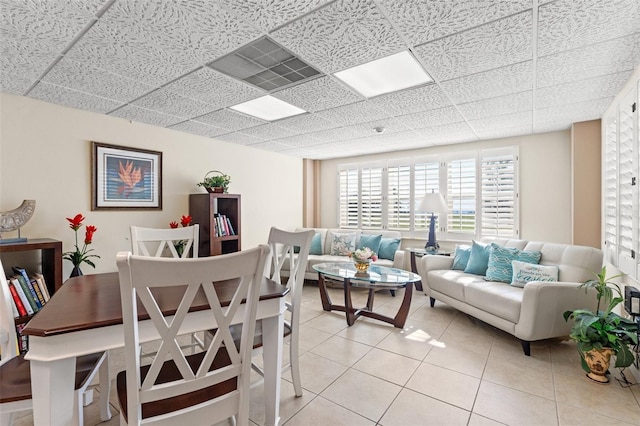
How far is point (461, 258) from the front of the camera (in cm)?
372

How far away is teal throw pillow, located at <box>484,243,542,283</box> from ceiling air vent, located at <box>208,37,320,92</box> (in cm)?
274

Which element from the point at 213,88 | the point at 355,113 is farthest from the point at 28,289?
the point at 355,113

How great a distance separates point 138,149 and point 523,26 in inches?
147

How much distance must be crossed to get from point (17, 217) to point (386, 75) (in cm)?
325

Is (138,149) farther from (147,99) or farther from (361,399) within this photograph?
(361,399)

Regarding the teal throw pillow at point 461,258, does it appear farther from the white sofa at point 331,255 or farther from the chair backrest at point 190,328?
the chair backrest at point 190,328

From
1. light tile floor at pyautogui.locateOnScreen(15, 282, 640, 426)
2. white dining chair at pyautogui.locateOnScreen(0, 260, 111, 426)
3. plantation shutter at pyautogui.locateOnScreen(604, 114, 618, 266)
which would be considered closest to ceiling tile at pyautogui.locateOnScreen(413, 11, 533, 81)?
plantation shutter at pyautogui.locateOnScreen(604, 114, 618, 266)

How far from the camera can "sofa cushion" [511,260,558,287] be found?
288 cm

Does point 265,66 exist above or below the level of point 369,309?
above

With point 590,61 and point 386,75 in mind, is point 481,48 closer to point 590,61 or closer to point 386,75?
point 386,75

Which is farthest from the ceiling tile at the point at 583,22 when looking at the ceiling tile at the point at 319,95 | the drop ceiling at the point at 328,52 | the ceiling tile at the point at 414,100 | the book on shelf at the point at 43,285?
the book on shelf at the point at 43,285

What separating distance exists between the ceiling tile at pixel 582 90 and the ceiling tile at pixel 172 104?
3140mm

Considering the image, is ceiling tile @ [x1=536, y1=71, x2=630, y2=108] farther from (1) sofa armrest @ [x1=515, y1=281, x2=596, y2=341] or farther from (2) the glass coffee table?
(2) the glass coffee table

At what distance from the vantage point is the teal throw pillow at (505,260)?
315 centimetres
